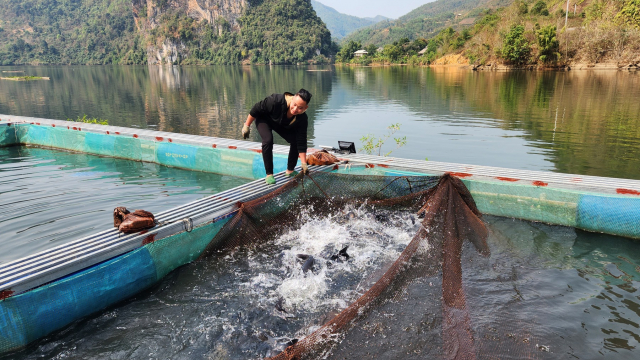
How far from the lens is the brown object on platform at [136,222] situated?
4758mm

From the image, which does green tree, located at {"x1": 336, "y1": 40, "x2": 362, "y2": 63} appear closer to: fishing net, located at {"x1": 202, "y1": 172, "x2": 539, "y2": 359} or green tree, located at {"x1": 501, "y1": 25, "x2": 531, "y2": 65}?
green tree, located at {"x1": 501, "y1": 25, "x2": 531, "y2": 65}

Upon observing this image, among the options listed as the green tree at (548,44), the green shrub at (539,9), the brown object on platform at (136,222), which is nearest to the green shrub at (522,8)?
the green shrub at (539,9)

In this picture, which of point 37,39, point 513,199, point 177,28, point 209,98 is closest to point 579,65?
point 209,98

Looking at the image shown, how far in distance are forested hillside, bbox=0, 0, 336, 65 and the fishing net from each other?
400 ft

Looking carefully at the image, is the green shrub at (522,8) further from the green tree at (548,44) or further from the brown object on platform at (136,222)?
the brown object on platform at (136,222)

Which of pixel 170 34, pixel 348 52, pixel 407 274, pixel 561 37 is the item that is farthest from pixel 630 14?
pixel 170 34

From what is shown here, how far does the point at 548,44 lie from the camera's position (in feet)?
155

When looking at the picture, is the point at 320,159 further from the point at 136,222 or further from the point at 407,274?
the point at 407,274

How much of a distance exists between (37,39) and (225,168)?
20219 cm

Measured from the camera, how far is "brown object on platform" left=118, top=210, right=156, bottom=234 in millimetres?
4758

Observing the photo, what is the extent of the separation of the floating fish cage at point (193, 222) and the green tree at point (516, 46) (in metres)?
50.4

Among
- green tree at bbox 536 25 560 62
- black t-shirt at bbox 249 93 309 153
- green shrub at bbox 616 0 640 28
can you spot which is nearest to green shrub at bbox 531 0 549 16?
green tree at bbox 536 25 560 62

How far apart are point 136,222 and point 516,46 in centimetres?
5547

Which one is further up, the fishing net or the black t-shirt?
the black t-shirt
